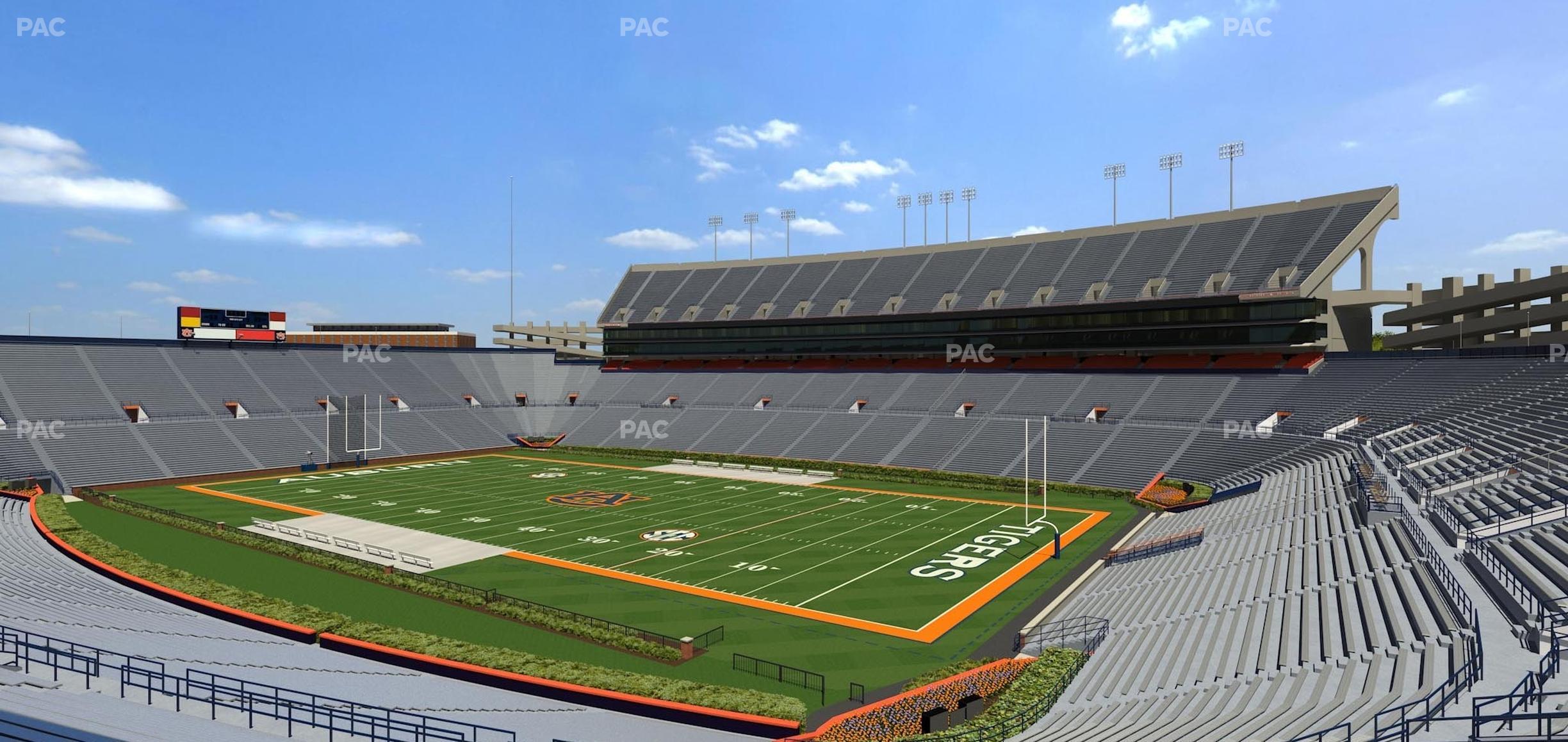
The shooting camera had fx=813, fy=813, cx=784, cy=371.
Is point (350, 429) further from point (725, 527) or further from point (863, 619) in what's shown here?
point (863, 619)

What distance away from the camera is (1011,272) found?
62.8 m

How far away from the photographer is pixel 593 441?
204 ft

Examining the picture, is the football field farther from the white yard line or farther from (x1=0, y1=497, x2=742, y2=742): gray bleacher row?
(x1=0, y1=497, x2=742, y2=742): gray bleacher row

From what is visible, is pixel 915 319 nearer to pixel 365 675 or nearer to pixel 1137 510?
pixel 1137 510

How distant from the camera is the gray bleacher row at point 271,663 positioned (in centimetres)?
1420

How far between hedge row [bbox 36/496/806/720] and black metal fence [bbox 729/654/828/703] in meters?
1.21

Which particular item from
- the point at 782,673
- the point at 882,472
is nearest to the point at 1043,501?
the point at 882,472

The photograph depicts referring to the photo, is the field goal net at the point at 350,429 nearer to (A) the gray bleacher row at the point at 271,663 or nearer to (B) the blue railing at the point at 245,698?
(A) the gray bleacher row at the point at 271,663

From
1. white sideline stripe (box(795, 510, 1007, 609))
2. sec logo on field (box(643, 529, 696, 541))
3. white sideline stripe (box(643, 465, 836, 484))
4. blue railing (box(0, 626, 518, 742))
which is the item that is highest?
blue railing (box(0, 626, 518, 742))

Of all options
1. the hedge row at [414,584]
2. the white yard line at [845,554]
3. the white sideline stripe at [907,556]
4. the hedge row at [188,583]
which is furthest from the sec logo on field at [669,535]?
the hedge row at [188,583]

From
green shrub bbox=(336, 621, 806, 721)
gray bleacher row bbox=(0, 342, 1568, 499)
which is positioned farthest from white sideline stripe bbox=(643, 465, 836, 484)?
green shrub bbox=(336, 621, 806, 721)

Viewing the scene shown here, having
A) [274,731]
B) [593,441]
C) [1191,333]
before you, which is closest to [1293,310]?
[1191,333]

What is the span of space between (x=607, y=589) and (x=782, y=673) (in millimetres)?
8572

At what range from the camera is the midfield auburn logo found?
1508 inches
